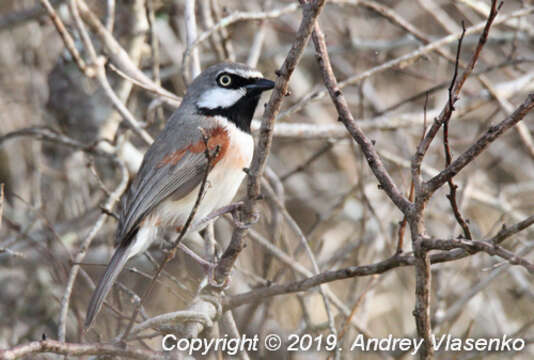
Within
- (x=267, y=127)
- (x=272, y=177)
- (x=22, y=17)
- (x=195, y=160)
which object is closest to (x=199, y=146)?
(x=195, y=160)

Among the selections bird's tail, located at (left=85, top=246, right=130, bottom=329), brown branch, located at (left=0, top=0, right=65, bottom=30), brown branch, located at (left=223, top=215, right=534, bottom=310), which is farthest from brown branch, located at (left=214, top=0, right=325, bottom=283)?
brown branch, located at (left=0, top=0, right=65, bottom=30)

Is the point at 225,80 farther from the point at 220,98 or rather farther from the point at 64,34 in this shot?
the point at 64,34

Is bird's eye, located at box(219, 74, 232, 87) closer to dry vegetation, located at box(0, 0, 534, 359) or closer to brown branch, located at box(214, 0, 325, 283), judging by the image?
dry vegetation, located at box(0, 0, 534, 359)

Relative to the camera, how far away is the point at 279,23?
786 centimetres

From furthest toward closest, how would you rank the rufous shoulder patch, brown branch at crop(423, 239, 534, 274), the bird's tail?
the rufous shoulder patch → the bird's tail → brown branch at crop(423, 239, 534, 274)

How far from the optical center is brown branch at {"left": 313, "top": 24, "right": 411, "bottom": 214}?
2.92 metres

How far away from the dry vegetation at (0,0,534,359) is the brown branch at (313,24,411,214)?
0.01 meters

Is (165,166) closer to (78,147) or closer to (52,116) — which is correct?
(78,147)

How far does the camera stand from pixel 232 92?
4762 millimetres

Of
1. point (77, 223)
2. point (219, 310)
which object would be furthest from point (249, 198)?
point (77, 223)

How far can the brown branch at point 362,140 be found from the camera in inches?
115

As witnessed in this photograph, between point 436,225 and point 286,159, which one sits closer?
point 436,225

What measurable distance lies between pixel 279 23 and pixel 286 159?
170 centimetres

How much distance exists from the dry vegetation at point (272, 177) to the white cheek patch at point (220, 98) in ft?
1.09
